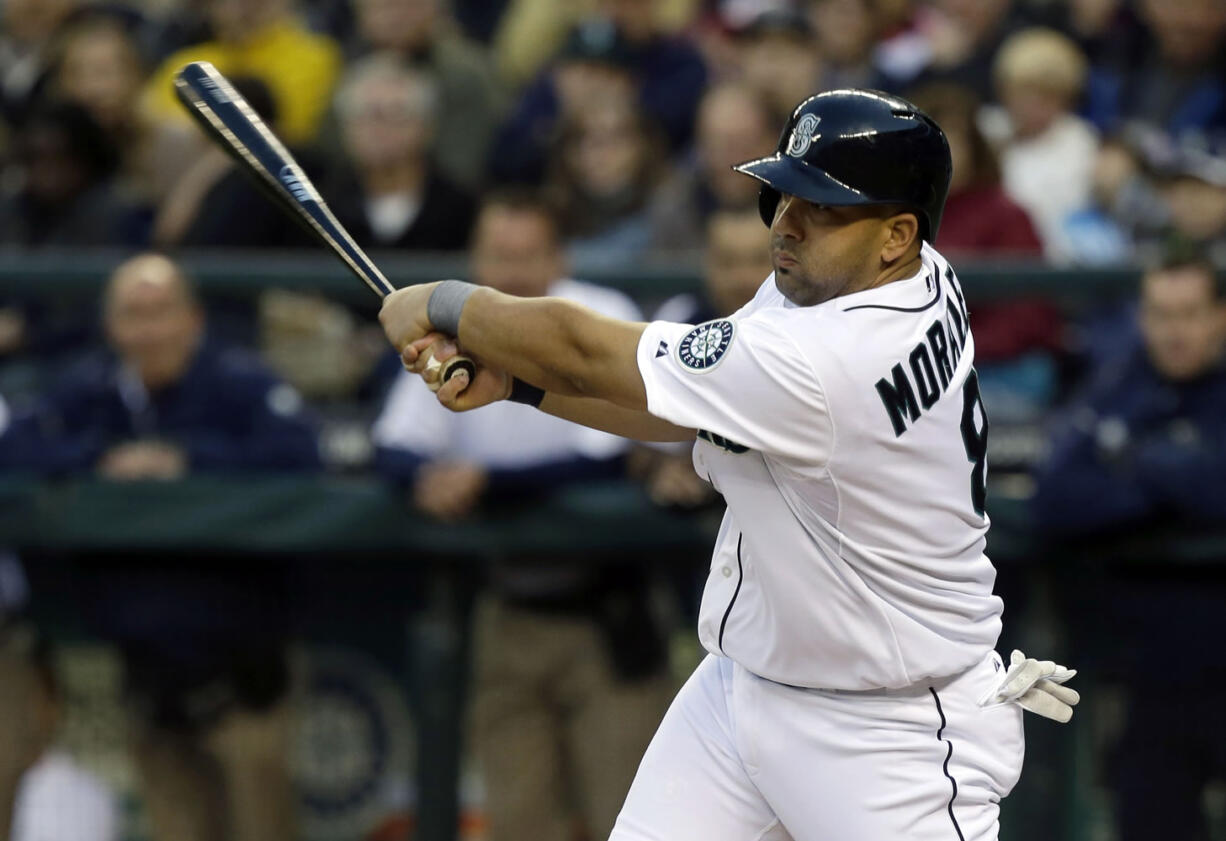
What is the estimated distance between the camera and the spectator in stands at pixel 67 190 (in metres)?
7.14

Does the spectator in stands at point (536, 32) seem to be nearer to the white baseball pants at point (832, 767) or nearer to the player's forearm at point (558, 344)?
the player's forearm at point (558, 344)

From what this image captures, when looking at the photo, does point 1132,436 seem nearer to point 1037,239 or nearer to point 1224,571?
point 1224,571

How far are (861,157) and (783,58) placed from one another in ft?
14.2

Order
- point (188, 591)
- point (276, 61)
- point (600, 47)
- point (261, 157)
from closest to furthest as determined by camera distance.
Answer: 1. point (261, 157)
2. point (188, 591)
3. point (600, 47)
4. point (276, 61)

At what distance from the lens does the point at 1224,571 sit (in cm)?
524

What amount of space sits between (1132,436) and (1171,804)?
994 mm

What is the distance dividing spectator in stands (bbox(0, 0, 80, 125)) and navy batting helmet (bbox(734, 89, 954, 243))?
6084 millimetres

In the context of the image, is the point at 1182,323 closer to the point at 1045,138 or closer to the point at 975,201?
the point at 975,201

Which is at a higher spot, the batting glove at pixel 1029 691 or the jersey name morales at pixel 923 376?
the jersey name morales at pixel 923 376

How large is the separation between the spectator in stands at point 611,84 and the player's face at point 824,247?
406 centimetres

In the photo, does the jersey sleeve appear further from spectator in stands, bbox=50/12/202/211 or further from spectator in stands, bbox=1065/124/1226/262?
spectator in stands, bbox=50/12/202/211

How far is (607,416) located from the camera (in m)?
3.86

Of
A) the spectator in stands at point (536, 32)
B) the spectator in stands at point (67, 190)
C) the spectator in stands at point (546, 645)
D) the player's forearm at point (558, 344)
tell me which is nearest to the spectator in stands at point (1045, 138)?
the spectator in stands at point (536, 32)

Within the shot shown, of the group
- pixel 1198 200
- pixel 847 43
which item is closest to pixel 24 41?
pixel 847 43
